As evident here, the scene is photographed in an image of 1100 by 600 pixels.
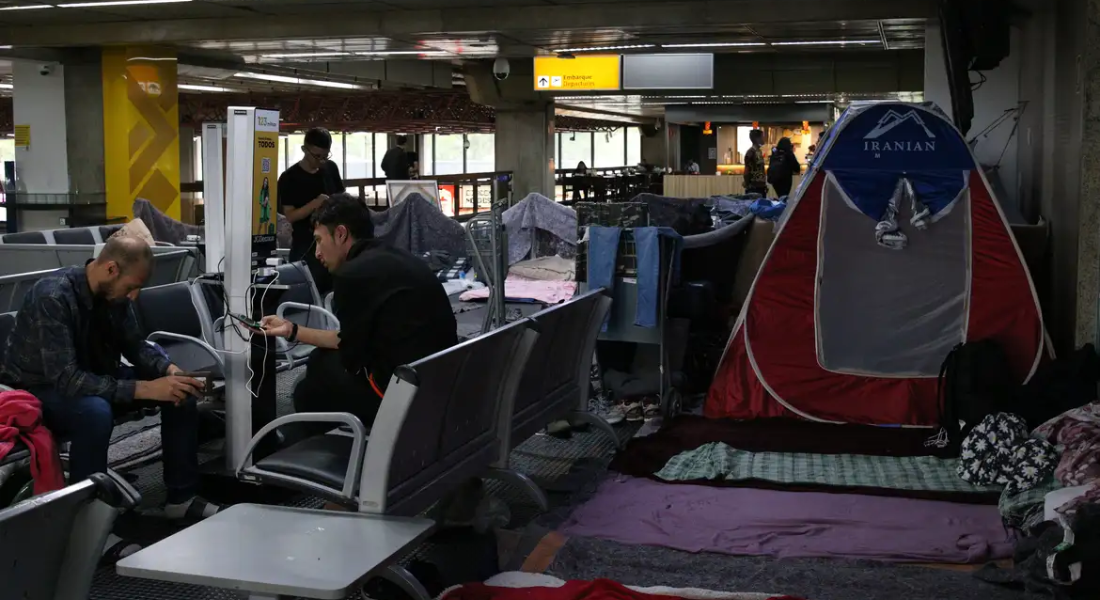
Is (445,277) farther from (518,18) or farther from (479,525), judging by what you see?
(479,525)

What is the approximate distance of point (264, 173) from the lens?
5.00 metres

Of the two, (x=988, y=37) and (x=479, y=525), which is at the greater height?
(x=988, y=37)

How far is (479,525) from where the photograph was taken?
4484mm

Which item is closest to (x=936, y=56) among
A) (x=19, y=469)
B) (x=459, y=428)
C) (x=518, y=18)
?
(x=518, y=18)

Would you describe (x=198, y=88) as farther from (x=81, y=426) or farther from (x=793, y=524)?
(x=793, y=524)

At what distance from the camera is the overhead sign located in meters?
16.7

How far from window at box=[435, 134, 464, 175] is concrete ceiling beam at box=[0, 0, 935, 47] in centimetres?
2833

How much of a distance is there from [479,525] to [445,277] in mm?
6437

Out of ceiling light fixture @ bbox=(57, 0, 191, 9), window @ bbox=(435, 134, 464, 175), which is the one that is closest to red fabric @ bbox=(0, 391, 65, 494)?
ceiling light fixture @ bbox=(57, 0, 191, 9)

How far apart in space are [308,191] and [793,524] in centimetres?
430

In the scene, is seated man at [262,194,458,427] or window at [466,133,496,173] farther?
window at [466,133,496,173]

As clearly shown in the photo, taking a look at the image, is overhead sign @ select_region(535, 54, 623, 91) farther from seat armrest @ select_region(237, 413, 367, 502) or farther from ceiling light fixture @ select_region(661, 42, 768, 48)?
seat armrest @ select_region(237, 413, 367, 502)

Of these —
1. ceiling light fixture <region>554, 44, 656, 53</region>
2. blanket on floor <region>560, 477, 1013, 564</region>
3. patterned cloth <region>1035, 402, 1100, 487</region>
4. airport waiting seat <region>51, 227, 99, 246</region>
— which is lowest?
blanket on floor <region>560, 477, 1013, 564</region>

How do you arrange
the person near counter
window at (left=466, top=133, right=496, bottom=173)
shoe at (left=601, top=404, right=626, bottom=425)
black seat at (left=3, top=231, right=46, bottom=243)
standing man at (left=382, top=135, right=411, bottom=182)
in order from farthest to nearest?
window at (left=466, top=133, right=496, bottom=173) < standing man at (left=382, top=135, right=411, bottom=182) < the person near counter < black seat at (left=3, top=231, right=46, bottom=243) < shoe at (left=601, top=404, right=626, bottom=425)
